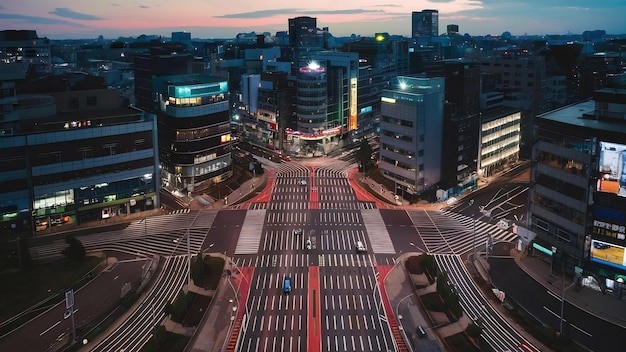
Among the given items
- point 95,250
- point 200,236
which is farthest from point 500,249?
point 95,250

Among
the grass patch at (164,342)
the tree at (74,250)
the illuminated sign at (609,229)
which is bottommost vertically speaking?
the grass patch at (164,342)

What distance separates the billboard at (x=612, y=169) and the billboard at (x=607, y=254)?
7.36m

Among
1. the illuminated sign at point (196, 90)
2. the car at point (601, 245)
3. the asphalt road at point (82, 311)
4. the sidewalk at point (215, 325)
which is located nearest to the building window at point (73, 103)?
the illuminated sign at point (196, 90)

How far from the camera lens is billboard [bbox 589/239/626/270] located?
74562mm

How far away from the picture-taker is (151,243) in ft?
316

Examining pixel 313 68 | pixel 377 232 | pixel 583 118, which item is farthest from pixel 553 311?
pixel 313 68

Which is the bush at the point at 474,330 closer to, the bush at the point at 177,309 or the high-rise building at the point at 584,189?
the high-rise building at the point at 584,189

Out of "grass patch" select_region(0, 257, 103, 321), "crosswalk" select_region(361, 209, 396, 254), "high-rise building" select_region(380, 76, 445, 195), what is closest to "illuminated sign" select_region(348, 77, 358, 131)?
"high-rise building" select_region(380, 76, 445, 195)

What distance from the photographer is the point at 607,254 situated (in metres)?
75.7

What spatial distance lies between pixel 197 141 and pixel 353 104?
216ft

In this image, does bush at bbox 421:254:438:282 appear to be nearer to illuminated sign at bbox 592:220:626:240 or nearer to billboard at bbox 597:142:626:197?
illuminated sign at bbox 592:220:626:240

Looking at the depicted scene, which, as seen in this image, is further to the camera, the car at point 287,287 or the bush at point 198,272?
the bush at point 198,272

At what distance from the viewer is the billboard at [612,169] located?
7325 cm

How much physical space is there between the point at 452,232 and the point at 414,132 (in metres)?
25.9
